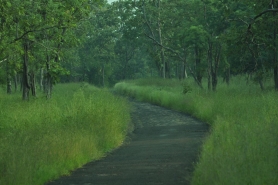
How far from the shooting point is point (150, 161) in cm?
1309

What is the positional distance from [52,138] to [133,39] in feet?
152

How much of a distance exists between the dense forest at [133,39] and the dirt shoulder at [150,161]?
9.18ft

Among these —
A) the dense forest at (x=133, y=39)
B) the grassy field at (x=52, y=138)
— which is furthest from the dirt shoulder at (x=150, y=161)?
the dense forest at (x=133, y=39)

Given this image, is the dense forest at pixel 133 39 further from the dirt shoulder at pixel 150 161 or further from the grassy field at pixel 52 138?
the dirt shoulder at pixel 150 161

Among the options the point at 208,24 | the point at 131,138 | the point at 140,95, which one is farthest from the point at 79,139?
the point at 140,95

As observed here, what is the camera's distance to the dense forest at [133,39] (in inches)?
550

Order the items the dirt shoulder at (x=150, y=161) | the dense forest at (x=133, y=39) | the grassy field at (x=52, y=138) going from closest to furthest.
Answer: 1. the grassy field at (x=52, y=138)
2. the dirt shoulder at (x=150, y=161)
3. the dense forest at (x=133, y=39)

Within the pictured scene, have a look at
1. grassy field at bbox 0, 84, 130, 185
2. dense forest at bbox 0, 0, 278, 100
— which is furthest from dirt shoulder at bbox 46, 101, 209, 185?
dense forest at bbox 0, 0, 278, 100

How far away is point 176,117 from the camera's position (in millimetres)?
27188

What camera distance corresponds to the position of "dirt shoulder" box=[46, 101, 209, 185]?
10766mm

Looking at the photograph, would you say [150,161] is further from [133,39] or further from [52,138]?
[133,39]

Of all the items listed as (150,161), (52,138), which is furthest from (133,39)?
(52,138)

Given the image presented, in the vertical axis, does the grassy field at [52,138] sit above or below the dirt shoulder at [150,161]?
above

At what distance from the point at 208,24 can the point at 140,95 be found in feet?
45.8
